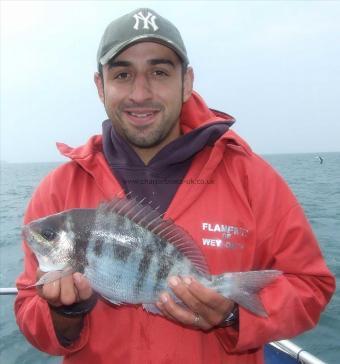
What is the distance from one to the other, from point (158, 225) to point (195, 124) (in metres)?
1.11

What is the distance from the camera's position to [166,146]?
11.2ft

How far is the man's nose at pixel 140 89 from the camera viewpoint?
3.13m

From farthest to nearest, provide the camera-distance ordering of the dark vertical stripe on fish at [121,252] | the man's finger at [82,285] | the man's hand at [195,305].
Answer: the dark vertical stripe on fish at [121,252]
the man's finger at [82,285]
the man's hand at [195,305]

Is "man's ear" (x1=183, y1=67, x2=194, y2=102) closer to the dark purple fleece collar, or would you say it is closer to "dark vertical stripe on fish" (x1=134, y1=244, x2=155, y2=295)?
the dark purple fleece collar

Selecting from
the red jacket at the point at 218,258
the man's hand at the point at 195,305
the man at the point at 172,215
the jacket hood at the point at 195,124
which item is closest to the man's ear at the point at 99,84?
the man at the point at 172,215

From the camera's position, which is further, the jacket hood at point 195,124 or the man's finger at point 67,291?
the jacket hood at point 195,124

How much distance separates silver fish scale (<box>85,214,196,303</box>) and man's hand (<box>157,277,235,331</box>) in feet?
0.39

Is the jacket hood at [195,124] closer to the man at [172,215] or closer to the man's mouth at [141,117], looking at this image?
the man at [172,215]

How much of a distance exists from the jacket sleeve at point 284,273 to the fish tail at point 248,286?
11 cm

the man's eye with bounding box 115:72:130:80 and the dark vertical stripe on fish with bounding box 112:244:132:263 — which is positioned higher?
the man's eye with bounding box 115:72:130:80

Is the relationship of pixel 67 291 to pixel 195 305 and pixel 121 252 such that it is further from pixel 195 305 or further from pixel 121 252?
pixel 195 305

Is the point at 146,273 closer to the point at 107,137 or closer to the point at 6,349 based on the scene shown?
the point at 107,137

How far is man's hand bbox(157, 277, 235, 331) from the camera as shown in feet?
8.48

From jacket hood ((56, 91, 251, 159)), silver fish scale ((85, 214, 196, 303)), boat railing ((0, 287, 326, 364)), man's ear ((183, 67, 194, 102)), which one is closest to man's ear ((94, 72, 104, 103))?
jacket hood ((56, 91, 251, 159))
